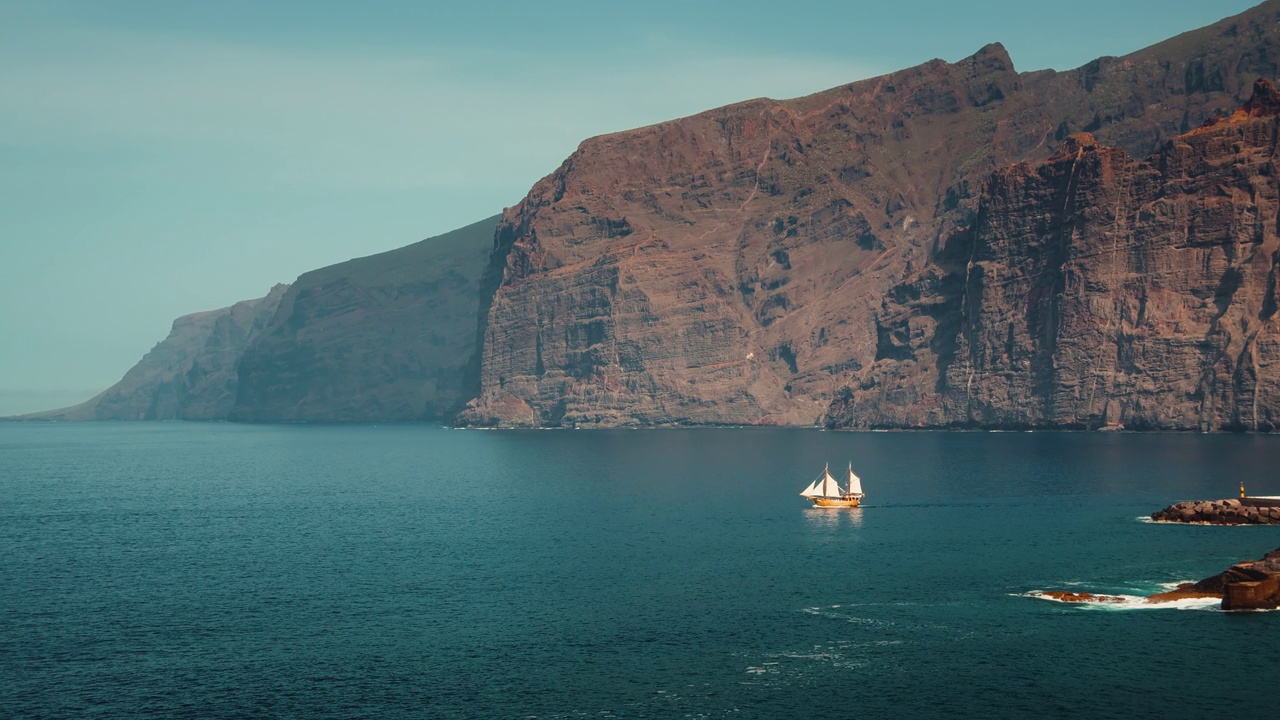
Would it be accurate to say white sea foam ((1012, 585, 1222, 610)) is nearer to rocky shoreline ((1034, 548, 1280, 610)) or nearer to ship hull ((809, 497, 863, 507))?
rocky shoreline ((1034, 548, 1280, 610))

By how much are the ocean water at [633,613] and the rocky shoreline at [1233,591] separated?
187 centimetres

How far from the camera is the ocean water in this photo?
70.2 metres

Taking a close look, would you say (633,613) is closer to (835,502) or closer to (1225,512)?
(835,502)

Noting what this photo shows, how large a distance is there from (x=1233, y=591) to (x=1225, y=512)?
43563 millimetres

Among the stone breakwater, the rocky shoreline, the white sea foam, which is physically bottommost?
the white sea foam

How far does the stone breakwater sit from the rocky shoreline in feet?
102

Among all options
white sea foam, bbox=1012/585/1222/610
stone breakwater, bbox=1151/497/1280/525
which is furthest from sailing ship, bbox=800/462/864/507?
white sea foam, bbox=1012/585/1222/610

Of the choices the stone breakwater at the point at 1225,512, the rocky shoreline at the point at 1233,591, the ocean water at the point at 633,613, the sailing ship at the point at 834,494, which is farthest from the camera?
the sailing ship at the point at 834,494

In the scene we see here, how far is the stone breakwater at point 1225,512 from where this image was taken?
12256 centimetres

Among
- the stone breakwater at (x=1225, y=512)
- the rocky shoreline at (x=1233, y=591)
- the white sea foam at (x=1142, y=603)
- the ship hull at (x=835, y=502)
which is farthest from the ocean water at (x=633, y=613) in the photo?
the ship hull at (x=835, y=502)

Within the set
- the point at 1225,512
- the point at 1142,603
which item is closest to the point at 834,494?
the point at 1225,512

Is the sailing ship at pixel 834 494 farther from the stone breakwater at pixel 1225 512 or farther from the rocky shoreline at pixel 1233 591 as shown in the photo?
the rocky shoreline at pixel 1233 591

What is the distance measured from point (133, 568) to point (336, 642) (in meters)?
36.8

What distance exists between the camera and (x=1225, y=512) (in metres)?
125
